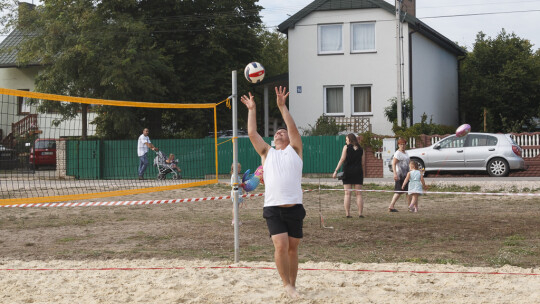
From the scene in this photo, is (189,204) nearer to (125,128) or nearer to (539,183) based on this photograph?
(539,183)

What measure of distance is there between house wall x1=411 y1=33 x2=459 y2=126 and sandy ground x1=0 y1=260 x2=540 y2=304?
2370cm

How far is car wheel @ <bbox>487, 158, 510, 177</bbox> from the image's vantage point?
812 inches

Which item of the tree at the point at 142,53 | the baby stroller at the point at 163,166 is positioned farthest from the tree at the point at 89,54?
the baby stroller at the point at 163,166

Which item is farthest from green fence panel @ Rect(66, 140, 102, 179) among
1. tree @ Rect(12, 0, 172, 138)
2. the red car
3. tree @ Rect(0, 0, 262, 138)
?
the red car

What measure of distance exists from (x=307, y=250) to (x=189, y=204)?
7173mm

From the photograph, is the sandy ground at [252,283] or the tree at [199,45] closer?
the sandy ground at [252,283]

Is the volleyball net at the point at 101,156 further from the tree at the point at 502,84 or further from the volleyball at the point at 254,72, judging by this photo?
the tree at the point at 502,84

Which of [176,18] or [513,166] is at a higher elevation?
[176,18]

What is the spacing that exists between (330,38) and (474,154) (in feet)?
37.3

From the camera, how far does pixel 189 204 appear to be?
1580cm

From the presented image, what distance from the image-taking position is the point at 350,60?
29922 millimetres

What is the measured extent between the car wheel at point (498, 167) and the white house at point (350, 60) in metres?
8.90

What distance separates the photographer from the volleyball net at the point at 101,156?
16.0m

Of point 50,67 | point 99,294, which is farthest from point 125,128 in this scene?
point 99,294
